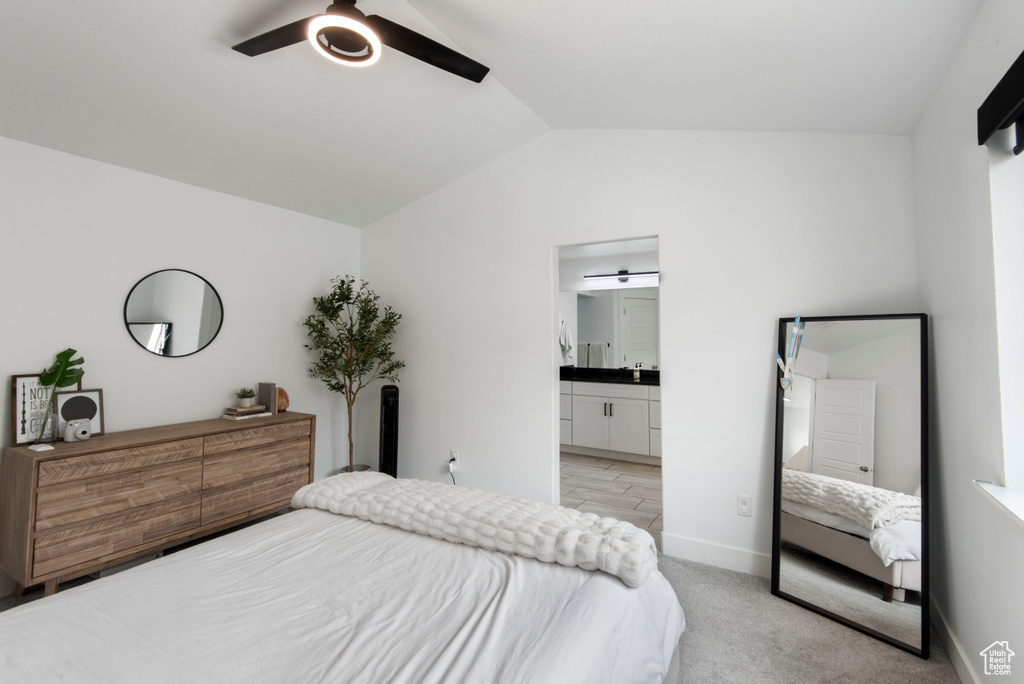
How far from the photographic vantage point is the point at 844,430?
7.49ft

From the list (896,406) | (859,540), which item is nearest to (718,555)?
(859,540)

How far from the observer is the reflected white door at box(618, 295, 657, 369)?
5.48 meters

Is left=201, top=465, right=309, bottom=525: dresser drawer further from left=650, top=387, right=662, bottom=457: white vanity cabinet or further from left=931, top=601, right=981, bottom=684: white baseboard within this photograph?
left=931, top=601, right=981, bottom=684: white baseboard

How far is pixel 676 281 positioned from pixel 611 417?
8.16 feet

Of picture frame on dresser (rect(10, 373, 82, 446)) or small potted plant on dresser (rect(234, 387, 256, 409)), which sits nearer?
picture frame on dresser (rect(10, 373, 82, 446))

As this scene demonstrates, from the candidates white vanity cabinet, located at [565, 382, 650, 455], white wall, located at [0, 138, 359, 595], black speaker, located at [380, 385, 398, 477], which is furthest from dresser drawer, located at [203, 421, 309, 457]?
white vanity cabinet, located at [565, 382, 650, 455]

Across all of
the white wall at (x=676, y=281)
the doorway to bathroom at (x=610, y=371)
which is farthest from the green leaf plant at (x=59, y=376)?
the doorway to bathroom at (x=610, y=371)

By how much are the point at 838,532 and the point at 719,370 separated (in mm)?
948

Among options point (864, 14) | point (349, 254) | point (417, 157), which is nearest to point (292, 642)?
point (864, 14)

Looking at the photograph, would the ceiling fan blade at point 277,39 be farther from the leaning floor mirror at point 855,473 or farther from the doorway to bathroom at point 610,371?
the doorway to bathroom at point 610,371

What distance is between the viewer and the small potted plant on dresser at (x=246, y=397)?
338 centimetres

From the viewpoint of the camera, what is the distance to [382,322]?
3801mm

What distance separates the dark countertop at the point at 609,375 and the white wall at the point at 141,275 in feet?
8.65

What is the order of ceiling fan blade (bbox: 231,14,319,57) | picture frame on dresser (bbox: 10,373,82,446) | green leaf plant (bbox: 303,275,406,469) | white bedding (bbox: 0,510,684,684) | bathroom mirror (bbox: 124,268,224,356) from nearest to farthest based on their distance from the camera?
1. white bedding (bbox: 0,510,684,684)
2. ceiling fan blade (bbox: 231,14,319,57)
3. picture frame on dresser (bbox: 10,373,82,446)
4. bathroom mirror (bbox: 124,268,224,356)
5. green leaf plant (bbox: 303,275,406,469)
